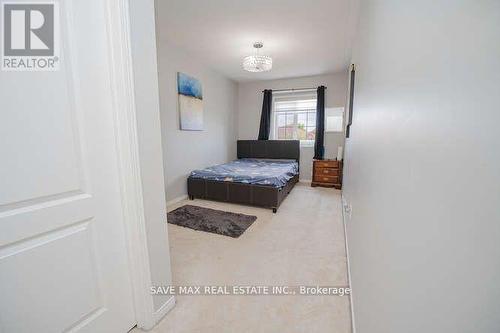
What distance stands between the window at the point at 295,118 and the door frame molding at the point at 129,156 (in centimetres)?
→ 466

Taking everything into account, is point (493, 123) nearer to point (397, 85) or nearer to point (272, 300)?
point (397, 85)

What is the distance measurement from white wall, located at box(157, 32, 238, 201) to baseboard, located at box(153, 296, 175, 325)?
2.26 m

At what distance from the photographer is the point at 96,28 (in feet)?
3.44

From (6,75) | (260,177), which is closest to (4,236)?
(6,75)

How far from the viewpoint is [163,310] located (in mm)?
1397

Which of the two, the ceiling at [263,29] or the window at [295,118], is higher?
the ceiling at [263,29]

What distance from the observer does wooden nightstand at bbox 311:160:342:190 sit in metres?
4.61

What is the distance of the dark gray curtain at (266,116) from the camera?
17.4 feet

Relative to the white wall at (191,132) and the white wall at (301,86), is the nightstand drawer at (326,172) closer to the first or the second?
the white wall at (301,86)

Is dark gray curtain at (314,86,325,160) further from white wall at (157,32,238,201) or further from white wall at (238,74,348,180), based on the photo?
white wall at (157,32,238,201)

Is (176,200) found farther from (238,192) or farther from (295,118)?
(295,118)

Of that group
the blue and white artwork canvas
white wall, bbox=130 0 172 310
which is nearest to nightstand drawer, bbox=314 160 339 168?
the blue and white artwork canvas

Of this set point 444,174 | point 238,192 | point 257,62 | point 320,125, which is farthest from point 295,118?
point 444,174

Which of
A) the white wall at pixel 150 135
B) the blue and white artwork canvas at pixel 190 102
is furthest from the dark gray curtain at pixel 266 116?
the white wall at pixel 150 135
